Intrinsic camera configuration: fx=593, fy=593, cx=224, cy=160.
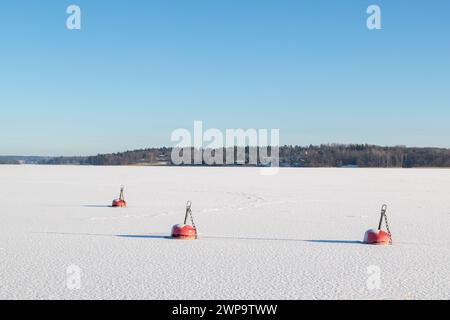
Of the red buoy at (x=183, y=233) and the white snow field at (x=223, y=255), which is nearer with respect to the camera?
the white snow field at (x=223, y=255)

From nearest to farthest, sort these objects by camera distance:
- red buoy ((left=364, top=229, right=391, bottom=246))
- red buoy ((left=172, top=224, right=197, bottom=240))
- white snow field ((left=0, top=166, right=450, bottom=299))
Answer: white snow field ((left=0, top=166, right=450, bottom=299))
red buoy ((left=364, top=229, right=391, bottom=246))
red buoy ((left=172, top=224, right=197, bottom=240))

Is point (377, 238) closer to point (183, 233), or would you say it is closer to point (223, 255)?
point (223, 255)

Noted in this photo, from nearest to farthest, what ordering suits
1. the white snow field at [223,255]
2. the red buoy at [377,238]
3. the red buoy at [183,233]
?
the white snow field at [223,255] → the red buoy at [377,238] → the red buoy at [183,233]

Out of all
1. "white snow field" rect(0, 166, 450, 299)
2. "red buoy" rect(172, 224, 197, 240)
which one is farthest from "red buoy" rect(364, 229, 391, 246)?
"red buoy" rect(172, 224, 197, 240)

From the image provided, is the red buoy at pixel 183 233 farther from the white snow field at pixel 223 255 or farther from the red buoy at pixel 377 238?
the red buoy at pixel 377 238

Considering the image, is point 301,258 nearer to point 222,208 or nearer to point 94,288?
point 94,288

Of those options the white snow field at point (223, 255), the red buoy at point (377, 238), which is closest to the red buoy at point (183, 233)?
the white snow field at point (223, 255)

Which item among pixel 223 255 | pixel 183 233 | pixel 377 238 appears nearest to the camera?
pixel 223 255

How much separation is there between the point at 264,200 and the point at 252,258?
1108 centimetres

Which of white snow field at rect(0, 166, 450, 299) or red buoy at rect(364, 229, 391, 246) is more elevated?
red buoy at rect(364, 229, 391, 246)

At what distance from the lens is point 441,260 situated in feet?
27.2

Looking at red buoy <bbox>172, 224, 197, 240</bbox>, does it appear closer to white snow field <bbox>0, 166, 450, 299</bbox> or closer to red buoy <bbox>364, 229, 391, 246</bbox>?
white snow field <bbox>0, 166, 450, 299</bbox>

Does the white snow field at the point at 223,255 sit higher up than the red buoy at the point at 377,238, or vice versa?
the red buoy at the point at 377,238

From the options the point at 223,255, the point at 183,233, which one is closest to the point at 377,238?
the point at 223,255
